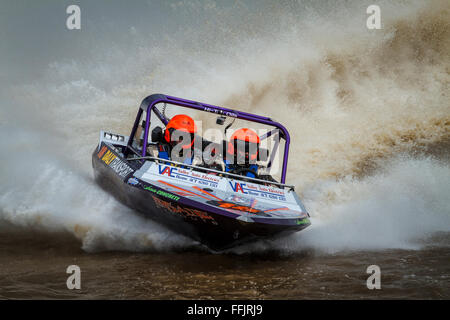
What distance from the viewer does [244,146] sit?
5.85 m

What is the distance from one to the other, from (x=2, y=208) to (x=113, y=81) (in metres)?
10.3

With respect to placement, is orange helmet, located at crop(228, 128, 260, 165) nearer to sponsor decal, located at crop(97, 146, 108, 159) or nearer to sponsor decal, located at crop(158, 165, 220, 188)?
sponsor decal, located at crop(158, 165, 220, 188)

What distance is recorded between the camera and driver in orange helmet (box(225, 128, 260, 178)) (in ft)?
19.1

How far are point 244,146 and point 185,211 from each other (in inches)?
66.3

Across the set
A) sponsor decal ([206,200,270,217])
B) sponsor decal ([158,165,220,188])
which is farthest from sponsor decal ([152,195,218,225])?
sponsor decal ([158,165,220,188])

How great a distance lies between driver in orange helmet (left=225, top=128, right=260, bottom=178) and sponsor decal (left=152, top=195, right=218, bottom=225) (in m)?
1.50

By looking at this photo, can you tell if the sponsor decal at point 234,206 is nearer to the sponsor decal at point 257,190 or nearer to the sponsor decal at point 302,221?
the sponsor decal at point 302,221

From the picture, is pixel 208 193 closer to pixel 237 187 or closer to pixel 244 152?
pixel 237 187

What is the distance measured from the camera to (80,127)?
477 inches

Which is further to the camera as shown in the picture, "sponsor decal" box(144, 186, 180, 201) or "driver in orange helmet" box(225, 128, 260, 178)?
"driver in orange helmet" box(225, 128, 260, 178)

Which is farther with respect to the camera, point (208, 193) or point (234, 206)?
point (208, 193)

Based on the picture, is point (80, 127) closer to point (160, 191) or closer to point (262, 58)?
point (262, 58)

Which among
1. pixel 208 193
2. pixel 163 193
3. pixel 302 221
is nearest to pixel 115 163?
pixel 163 193

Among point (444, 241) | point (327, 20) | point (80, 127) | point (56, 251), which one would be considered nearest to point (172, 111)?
point (80, 127)
